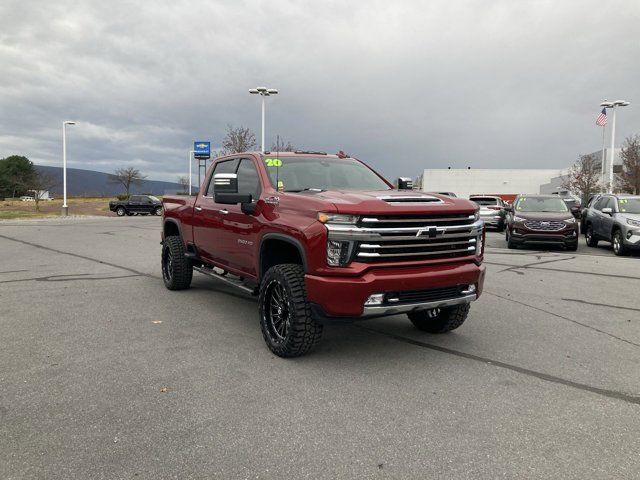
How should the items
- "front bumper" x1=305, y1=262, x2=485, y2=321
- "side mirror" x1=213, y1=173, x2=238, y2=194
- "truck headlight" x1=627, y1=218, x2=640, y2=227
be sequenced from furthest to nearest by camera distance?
"truck headlight" x1=627, y1=218, x2=640, y2=227, "side mirror" x1=213, y1=173, x2=238, y2=194, "front bumper" x1=305, y1=262, x2=485, y2=321

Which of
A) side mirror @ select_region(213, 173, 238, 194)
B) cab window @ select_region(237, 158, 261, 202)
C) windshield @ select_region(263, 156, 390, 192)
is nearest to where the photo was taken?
side mirror @ select_region(213, 173, 238, 194)

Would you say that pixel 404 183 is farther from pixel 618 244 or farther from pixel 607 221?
pixel 607 221

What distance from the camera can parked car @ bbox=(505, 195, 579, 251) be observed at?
13617 millimetres

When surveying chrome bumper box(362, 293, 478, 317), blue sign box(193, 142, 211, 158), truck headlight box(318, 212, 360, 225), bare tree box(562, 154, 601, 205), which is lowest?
chrome bumper box(362, 293, 478, 317)

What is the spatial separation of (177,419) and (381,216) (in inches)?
85.5

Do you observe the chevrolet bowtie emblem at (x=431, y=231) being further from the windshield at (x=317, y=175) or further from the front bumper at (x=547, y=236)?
the front bumper at (x=547, y=236)

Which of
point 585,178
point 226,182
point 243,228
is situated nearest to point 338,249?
point 226,182

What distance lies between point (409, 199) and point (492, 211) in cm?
1879

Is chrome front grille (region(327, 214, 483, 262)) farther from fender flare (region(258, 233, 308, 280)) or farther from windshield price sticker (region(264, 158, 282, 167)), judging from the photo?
windshield price sticker (region(264, 158, 282, 167))

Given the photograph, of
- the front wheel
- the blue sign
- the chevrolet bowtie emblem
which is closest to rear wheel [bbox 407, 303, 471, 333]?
the chevrolet bowtie emblem

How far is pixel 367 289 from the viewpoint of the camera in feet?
13.4

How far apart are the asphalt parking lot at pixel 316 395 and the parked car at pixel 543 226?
271 inches

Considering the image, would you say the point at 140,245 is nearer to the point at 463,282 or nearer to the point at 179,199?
the point at 179,199

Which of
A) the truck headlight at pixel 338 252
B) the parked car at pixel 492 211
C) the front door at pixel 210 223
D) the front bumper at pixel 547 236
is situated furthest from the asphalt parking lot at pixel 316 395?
the parked car at pixel 492 211
